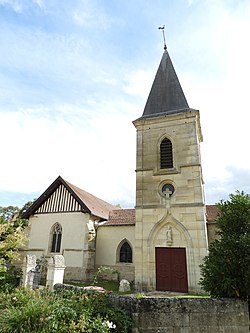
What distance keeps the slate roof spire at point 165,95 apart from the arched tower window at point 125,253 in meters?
7.93

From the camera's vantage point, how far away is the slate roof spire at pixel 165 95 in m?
13.0

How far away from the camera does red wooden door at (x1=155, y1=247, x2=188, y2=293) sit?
9.88 metres

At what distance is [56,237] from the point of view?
14203 millimetres

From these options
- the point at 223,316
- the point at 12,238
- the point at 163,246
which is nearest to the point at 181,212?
the point at 163,246

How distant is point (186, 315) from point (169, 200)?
6.88m

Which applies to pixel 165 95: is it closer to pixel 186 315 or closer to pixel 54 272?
pixel 54 272

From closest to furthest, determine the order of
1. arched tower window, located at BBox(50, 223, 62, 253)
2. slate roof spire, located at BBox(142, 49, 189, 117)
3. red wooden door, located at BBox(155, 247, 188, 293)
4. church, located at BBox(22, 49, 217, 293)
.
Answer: red wooden door, located at BBox(155, 247, 188, 293), church, located at BBox(22, 49, 217, 293), slate roof spire, located at BBox(142, 49, 189, 117), arched tower window, located at BBox(50, 223, 62, 253)

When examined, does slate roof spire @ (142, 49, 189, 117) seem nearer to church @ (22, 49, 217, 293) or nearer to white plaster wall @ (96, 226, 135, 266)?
church @ (22, 49, 217, 293)

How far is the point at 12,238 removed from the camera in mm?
9008

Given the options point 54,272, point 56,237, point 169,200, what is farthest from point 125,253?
point 54,272

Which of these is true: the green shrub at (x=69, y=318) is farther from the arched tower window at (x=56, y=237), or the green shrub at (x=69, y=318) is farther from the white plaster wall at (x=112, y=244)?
the arched tower window at (x=56, y=237)

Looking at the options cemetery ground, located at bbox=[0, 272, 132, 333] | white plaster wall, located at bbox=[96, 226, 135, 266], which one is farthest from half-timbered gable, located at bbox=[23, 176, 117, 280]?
cemetery ground, located at bbox=[0, 272, 132, 333]

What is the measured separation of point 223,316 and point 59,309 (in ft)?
10.3

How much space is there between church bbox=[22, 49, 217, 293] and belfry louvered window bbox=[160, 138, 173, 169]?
53mm
